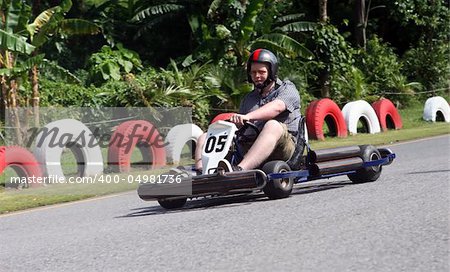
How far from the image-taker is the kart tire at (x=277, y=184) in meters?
8.77

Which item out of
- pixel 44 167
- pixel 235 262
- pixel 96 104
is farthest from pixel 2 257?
pixel 96 104

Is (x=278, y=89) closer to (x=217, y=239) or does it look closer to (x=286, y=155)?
(x=286, y=155)

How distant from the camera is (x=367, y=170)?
10008 millimetres

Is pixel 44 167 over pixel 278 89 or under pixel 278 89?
under

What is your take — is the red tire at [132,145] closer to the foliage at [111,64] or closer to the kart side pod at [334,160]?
the kart side pod at [334,160]

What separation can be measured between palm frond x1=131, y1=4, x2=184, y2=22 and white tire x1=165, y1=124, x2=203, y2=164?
11.4 m

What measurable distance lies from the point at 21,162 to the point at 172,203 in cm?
549

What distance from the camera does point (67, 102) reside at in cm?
2119

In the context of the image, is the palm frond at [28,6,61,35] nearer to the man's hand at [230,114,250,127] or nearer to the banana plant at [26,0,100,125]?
the banana plant at [26,0,100,125]

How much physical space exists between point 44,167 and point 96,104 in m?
6.54

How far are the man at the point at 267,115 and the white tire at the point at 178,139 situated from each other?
7080mm

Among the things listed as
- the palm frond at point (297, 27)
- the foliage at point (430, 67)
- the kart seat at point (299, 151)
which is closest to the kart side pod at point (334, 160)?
the kart seat at point (299, 151)

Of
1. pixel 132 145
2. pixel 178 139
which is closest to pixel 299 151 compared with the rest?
pixel 132 145

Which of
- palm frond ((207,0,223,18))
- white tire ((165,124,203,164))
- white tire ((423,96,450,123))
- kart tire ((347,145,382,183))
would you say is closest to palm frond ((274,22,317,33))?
palm frond ((207,0,223,18))
